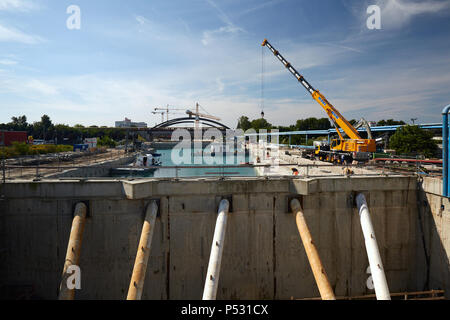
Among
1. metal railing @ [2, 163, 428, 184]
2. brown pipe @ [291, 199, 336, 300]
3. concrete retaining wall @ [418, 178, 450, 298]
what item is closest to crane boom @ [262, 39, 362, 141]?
metal railing @ [2, 163, 428, 184]

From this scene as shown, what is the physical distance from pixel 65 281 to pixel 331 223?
12216 mm

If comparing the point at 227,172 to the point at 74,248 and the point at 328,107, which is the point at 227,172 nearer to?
the point at 74,248

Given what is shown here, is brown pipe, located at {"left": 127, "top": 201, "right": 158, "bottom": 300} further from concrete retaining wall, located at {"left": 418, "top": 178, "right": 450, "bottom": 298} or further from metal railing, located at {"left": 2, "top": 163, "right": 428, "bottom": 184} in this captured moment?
concrete retaining wall, located at {"left": 418, "top": 178, "right": 450, "bottom": 298}

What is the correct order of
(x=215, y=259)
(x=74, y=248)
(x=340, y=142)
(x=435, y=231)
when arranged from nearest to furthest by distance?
(x=215, y=259) → (x=74, y=248) → (x=435, y=231) → (x=340, y=142)

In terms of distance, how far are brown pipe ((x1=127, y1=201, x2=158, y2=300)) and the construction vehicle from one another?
64.7 feet

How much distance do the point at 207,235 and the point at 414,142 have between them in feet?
126

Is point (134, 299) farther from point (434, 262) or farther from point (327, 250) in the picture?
point (434, 262)

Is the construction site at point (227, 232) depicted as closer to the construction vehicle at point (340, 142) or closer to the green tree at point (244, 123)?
the construction vehicle at point (340, 142)

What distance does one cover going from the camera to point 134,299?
8.05m

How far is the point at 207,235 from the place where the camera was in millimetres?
12289

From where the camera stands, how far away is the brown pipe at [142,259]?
8250 millimetres

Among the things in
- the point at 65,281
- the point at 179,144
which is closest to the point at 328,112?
the point at 65,281

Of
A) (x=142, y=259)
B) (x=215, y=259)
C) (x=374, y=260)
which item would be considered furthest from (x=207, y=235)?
(x=374, y=260)

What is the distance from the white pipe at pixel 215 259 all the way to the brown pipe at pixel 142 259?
231 centimetres
